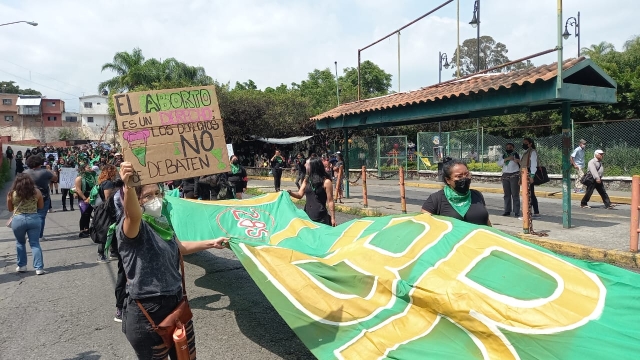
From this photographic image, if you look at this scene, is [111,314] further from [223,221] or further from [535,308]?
[535,308]

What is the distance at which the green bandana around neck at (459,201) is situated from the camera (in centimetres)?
433

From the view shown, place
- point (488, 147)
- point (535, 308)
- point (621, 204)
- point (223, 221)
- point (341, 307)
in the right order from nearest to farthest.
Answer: point (535, 308) → point (341, 307) → point (223, 221) → point (621, 204) → point (488, 147)

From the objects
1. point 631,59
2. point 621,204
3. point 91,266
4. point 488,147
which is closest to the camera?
point 91,266

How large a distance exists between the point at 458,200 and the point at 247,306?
8.84 ft

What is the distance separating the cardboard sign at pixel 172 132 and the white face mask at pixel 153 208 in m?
0.16

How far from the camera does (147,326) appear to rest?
9.11 ft

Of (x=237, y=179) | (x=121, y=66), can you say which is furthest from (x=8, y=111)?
(x=237, y=179)

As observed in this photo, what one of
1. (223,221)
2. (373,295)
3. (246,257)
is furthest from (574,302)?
(223,221)

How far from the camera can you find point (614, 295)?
2953 millimetres

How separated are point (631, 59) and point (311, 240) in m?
28.3

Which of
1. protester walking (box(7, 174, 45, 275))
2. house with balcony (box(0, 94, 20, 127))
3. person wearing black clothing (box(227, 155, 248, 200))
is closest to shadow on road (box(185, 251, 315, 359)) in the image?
protester walking (box(7, 174, 45, 275))

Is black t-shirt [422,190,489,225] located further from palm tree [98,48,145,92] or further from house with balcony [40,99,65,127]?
house with balcony [40,99,65,127]

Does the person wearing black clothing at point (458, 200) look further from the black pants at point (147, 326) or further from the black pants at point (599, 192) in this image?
the black pants at point (599, 192)

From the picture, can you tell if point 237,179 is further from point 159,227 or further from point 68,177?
point 159,227
